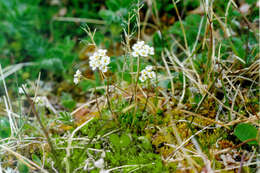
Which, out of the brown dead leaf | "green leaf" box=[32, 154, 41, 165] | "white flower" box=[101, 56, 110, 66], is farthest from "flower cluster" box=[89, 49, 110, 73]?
"green leaf" box=[32, 154, 41, 165]

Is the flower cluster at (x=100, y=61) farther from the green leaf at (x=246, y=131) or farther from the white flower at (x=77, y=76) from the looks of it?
the green leaf at (x=246, y=131)

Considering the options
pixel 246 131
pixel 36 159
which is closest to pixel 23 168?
pixel 36 159

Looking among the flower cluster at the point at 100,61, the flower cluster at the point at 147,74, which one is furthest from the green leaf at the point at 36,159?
the flower cluster at the point at 147,74

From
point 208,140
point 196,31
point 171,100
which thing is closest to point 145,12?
point 196,31

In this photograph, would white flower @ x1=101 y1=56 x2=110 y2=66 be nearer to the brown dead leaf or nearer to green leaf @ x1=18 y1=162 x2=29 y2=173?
the brown dead leaf

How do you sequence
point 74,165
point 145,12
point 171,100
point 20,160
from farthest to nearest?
1. point 145,12
2. point 171,100
3. point 20,160
4. point 74,165

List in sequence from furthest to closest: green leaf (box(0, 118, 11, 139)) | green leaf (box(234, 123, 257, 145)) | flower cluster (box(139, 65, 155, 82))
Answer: green leaf (box(0, 118, 11, 139)) < flower cluster (box(139, 65, 155, 82)) < green leaf (box(234, 123, 257, 145))

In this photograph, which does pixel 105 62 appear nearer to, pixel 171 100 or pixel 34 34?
pixel 171 100

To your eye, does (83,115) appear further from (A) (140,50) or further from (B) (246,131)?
(B) (246,131)
